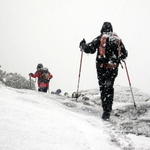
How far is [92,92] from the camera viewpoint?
55.4 ft

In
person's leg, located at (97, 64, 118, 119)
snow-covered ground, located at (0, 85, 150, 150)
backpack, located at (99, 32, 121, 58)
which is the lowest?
snow-covered ground, located at (0, 85, 150, 150)

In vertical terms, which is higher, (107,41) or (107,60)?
(107,41)

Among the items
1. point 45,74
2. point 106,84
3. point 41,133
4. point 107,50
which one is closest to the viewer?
point 41,133

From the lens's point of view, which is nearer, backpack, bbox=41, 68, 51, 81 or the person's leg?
the person's leg

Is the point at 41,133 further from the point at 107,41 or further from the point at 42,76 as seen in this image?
the point at 42,76

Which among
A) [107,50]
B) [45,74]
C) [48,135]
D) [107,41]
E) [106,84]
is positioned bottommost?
[48,135]

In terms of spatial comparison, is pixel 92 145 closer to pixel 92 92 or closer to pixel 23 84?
pixel 92 92

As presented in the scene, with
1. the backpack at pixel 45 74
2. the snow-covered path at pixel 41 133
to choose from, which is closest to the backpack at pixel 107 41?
the snow-covered path at pixel 41 133

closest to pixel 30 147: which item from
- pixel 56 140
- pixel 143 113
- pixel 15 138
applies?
pixel 15 138

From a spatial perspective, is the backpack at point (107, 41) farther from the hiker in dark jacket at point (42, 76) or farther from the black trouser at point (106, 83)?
the hiker in dark jacket at point (42, 76)

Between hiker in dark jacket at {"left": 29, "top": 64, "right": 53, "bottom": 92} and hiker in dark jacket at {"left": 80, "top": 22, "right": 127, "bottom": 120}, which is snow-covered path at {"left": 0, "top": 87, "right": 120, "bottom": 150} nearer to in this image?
hiker in dark jacket at {"left": 80, "top": 22, "right": 127, "bottom": 120}

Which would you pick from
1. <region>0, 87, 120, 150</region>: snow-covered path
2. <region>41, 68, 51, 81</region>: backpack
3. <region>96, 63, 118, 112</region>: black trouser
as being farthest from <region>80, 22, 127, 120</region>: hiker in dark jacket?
<region>41, 68, 51, 81</region>: backpack

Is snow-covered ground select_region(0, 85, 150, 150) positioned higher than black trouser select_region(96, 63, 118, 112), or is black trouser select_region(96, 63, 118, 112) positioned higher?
black trouser select_region(96, 63, 118, 112)

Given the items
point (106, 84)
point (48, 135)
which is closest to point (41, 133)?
point (48, 135)
